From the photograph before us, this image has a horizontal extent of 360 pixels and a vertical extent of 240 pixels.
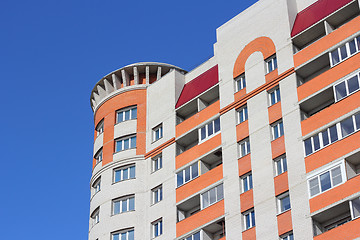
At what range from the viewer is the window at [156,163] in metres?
66.9

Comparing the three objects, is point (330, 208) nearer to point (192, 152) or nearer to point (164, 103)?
point (192, 152)

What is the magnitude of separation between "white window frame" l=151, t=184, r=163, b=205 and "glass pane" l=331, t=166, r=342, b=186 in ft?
59.2

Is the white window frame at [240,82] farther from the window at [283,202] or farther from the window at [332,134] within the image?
the window at [283,202]

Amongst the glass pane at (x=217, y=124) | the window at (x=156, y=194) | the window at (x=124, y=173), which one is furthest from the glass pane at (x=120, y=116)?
the glass pane at (x=217, y=124)

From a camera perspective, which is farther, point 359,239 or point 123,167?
point 123,167

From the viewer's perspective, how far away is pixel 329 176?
51500 millimetres

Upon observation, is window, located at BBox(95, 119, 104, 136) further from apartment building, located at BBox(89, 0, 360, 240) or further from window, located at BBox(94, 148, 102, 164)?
window, located at BBox(94, 148, 102, 164)

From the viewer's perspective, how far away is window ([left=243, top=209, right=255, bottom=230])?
5541 centimetres

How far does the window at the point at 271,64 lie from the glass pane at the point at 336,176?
1202 cm

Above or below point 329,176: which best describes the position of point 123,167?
above

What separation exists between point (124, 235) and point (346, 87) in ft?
76.8

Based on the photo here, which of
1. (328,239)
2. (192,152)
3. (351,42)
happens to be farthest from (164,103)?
(328,239)

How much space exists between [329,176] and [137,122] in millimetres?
23695

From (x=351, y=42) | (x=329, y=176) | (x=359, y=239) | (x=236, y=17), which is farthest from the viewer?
(x=236, y=17)
